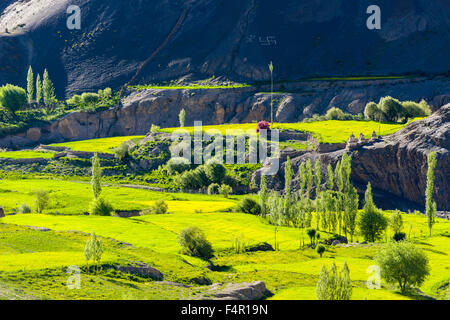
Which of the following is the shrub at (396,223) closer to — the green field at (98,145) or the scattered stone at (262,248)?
the scattered stone at (262,248)

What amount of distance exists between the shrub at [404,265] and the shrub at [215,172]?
7958cm

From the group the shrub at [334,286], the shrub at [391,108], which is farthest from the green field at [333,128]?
the shrub at [334,286]

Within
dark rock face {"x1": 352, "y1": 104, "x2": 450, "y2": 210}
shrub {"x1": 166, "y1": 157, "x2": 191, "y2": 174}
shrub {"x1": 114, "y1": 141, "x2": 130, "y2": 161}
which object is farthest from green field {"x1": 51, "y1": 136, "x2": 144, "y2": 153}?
dark rock face {"x1": 352, "y1": 104, "x2": 450, "y2": 210}

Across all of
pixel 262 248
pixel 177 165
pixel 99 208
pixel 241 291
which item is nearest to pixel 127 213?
pixel 99 208

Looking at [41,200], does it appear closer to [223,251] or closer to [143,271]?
[223,251]

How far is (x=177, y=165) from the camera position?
504 feet

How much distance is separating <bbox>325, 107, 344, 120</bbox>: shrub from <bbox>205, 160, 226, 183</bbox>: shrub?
171 feet

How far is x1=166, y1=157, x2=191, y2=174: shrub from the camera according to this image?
15300 centimetres

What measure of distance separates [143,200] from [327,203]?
43254 mm

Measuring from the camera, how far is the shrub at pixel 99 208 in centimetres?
10788

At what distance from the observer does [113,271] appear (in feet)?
201

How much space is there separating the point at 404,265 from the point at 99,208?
61.9m
